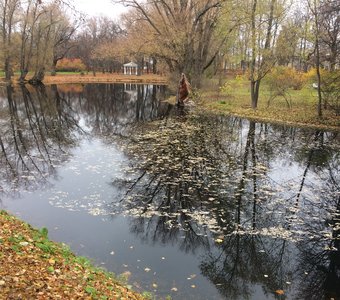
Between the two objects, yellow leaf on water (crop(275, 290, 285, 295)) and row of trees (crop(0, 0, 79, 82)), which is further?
row of trees (crop(0, 0, 79, 82))

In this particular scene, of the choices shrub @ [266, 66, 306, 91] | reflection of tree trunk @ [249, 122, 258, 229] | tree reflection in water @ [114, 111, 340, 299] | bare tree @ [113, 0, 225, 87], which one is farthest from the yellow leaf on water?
bare tree @ [113, 0, 225, 87]

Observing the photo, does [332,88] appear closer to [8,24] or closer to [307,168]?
[307,168]

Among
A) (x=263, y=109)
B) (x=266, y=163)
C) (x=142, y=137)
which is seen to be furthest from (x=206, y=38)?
(x=266, y=163)

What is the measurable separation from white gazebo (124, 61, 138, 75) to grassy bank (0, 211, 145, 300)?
86798 mm

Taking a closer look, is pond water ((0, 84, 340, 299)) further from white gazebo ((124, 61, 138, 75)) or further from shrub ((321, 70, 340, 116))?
white gazebo ((124, 61, 138, 75))

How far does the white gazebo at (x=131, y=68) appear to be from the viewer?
91125 mm

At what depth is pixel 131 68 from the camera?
305 ft

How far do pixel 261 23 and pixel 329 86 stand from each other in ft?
25.7

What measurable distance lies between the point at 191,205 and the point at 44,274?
18.7 feet

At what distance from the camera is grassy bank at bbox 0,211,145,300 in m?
5.20

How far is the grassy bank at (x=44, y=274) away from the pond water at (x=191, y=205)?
897 millimetres

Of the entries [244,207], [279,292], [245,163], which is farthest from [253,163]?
[279,292]

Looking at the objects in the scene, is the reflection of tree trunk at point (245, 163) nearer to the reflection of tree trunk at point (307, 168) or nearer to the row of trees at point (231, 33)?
the reflection of tree trunk at point (307, 168)

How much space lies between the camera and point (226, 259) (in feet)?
26.5
